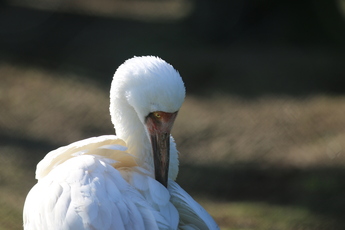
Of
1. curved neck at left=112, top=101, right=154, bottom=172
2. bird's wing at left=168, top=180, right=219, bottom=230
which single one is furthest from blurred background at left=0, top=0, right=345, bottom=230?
bird's wing at left=168, top=180, right=219, bottom=230

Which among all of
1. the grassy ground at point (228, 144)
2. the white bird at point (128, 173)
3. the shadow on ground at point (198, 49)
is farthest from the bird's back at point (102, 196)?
the shadow on ground at point (198, 49)

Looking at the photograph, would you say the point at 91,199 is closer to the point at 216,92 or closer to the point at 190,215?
the point at 190,215

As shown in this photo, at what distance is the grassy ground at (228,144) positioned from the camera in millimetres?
4445

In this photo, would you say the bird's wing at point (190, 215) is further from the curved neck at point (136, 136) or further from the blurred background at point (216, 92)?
the blurred background at point (216, 92)

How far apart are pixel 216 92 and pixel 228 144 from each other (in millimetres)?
852

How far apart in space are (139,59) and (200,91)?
10.5ft

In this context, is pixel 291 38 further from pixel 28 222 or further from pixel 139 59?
pixel 28 222

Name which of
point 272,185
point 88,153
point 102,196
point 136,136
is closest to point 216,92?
point 272,185

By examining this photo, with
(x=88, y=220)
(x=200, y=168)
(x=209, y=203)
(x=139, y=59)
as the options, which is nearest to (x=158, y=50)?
(x=200, y=168)

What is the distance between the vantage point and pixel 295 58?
6430mm

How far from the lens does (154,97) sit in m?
2.59

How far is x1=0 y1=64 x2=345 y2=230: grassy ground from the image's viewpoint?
4.45m

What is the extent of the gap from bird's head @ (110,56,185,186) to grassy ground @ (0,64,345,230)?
1675 mm

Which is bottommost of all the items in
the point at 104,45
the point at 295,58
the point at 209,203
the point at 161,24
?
the point at 209,203
